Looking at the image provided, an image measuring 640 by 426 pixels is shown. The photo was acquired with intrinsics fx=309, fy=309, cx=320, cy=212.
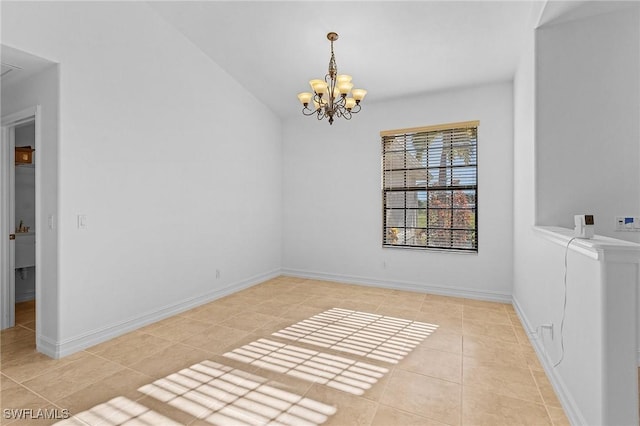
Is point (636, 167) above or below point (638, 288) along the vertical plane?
above

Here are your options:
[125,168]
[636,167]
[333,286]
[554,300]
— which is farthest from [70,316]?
[636,167]

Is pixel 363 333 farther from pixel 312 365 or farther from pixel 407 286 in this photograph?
pixel 407 286

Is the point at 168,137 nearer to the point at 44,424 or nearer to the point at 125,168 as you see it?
the point at 125,168

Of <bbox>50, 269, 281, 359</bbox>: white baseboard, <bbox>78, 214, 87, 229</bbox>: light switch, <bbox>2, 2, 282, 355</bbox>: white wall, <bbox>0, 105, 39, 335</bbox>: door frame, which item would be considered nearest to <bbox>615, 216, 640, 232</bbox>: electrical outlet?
<bbox>2, 2, 282, 355</bbox>: white wall

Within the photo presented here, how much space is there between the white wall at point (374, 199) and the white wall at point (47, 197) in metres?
3.36

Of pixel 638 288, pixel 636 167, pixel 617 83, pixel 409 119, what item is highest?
pixel 409 119

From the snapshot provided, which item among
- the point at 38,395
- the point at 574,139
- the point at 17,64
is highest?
the point at 17,64

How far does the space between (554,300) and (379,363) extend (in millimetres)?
1343

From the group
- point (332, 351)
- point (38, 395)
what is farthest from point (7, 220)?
point (332, 351)

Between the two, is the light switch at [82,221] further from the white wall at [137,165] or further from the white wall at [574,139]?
the white wall at [574,139]

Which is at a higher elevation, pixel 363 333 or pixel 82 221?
pixel 82 221

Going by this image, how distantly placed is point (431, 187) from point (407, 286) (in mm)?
1501

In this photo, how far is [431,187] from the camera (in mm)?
4445

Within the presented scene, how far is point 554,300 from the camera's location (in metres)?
2.14
